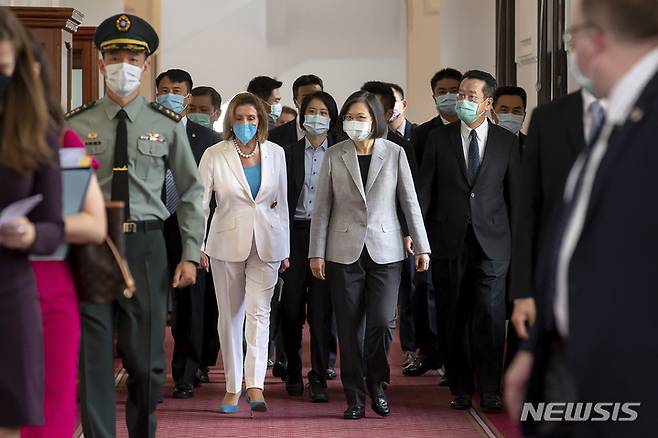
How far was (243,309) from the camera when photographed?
6.96 meters

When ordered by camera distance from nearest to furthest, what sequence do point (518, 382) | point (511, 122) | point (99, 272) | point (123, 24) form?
point (518, 382) → point (99, 272) → point (123, 24) → point (511, 122)

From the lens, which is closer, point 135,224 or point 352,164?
point 135,224

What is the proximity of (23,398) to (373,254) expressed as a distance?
3.47 m

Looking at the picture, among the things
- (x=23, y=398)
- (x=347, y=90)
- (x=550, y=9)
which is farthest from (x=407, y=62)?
(x=23, y=398)

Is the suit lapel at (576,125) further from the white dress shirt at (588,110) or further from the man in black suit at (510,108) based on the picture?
the man in black suit at (510,108)

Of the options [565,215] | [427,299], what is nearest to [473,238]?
[427,299]

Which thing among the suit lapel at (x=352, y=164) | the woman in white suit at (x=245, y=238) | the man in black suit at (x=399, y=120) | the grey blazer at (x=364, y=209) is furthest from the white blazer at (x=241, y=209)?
the man in black suit at (x=399, y=120)

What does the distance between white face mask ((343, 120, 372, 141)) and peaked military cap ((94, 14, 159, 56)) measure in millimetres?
1715

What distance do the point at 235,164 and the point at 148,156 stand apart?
1826 millimetres

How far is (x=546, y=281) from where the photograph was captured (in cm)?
277

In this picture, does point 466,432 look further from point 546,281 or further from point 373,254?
point 546,281

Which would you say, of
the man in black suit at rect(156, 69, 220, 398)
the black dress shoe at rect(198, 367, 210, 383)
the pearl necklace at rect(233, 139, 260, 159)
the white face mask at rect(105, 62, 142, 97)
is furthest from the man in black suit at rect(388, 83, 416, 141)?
the white face mask at rect(105, 62, 142, 97)

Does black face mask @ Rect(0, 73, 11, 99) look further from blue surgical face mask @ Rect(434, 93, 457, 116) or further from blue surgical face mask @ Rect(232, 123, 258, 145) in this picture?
blue surgical face mask @ Rect(434, 93, 457, 116)

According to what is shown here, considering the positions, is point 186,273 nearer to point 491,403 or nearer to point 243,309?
point 243,309
